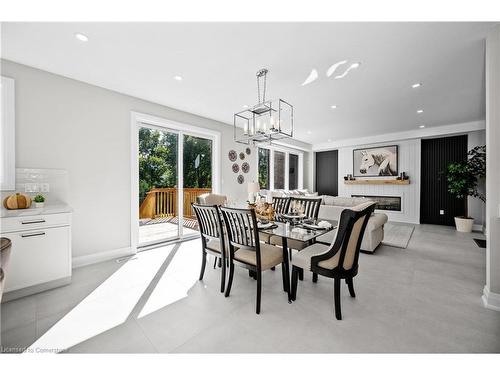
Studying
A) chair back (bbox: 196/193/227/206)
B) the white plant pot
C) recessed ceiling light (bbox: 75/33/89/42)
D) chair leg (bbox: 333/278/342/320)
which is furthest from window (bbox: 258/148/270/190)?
the white plant pot

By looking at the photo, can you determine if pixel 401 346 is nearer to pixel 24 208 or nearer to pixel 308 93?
pixel 308 93

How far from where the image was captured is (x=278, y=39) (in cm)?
201

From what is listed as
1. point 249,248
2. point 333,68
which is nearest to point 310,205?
point 249,248

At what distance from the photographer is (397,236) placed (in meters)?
4.33

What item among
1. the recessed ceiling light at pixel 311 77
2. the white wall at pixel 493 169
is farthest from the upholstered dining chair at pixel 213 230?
the white wall at pixel 493 169

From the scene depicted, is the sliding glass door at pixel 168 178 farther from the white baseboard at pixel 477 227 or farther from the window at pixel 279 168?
the white baseboard at pixel 477 227

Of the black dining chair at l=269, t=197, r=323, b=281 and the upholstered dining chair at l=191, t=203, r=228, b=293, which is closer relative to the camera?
the upholstered dining chair at l=191, t=203, r=228, b=293

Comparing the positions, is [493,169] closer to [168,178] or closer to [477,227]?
[168,178]

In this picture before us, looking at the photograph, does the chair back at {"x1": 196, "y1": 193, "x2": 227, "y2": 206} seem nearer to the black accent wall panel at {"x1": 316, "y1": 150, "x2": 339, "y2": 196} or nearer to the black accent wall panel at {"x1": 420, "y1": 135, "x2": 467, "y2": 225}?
the black accent wall panel at {"x1": 316, "y1": 150, "x2": 339, "y2": 196}

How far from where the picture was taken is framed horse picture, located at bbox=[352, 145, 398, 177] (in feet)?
20.2

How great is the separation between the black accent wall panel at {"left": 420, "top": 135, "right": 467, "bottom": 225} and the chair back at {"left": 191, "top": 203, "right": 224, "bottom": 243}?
21.0ft

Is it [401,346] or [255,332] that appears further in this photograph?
[255,332]
